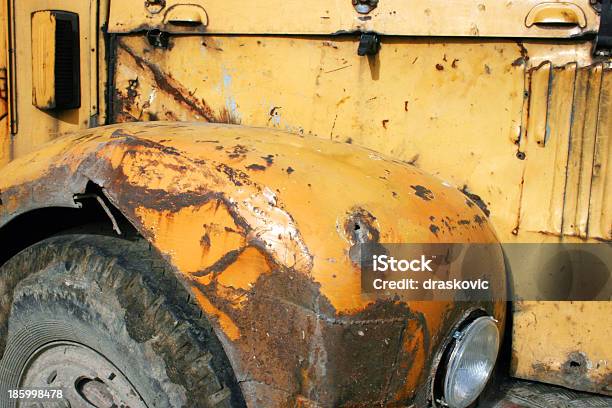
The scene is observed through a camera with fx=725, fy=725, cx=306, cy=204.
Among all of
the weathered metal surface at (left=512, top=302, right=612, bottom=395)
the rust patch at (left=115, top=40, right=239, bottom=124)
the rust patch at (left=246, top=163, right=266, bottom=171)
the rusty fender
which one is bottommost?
the weathered metal surface at (left=512, top=302, right=612, bottom=395)

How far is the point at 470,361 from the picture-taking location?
189 centimetres

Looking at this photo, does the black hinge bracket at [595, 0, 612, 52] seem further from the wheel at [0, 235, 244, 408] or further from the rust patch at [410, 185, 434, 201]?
the wheel at [0, 235, 244, 408]

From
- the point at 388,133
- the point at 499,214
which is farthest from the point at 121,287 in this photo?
the point at 499,214

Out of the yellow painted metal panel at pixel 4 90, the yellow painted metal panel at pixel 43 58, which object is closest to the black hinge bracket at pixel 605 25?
the yellow painted metal panel at pixel 43 58

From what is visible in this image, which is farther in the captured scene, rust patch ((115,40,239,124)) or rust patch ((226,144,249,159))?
rust patch ((115,40,239,124))

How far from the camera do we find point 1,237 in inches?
91.3

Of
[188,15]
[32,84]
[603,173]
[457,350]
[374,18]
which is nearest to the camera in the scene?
[457,350]

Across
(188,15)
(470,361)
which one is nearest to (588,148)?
(470,361)

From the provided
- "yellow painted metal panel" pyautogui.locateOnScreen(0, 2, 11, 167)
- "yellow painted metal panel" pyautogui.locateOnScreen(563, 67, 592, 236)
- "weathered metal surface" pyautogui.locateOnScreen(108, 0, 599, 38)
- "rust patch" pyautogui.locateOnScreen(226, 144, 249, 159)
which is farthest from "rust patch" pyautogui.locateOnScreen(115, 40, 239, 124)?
"yellow painted metal panel" pyautogui.locateOnScreen(563, 67, 592, 236)

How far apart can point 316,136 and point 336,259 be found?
0.78m

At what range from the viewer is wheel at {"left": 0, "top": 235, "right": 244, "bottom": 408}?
1804 mm

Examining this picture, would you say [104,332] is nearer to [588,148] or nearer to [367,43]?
[367,43]

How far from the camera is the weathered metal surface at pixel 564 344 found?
2129 mm

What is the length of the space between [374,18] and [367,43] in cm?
9
